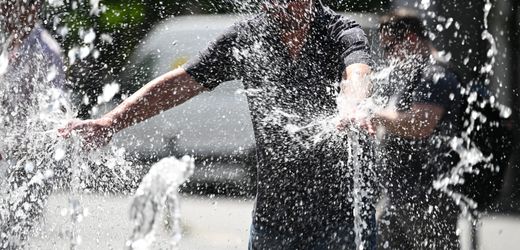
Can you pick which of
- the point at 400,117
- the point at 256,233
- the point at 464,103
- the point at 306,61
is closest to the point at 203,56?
the point at 306,61

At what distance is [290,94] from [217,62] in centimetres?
29

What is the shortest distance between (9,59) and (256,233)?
1297mm

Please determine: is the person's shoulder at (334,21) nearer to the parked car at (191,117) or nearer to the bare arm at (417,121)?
the bare arm at (417,121)

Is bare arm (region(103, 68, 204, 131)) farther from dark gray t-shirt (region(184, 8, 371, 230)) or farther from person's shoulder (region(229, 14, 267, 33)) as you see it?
person's shoulder (region(229, 14, 267, 33))

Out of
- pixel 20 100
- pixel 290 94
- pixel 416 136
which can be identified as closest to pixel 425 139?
pixel 416 136

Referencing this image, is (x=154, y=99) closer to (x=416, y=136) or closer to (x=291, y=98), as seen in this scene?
(x=291, y=98)

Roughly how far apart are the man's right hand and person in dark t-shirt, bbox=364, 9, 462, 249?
45.3 inches

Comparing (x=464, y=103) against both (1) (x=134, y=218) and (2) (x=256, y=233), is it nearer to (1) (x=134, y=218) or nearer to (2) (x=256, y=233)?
(2) (x=256, y=233)

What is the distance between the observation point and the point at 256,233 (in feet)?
12.8

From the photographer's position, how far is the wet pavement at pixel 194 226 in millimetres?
6094

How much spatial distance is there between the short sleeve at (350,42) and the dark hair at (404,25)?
101 cm

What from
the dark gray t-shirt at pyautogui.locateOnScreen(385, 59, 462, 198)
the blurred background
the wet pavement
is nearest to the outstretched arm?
the dark gray t-shirt at pyautogui.locateOnScreen(385, 59, 462, 198)

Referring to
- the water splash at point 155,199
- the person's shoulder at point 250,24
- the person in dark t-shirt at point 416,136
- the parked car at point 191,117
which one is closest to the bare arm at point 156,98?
the person's shoulder at point 250,24

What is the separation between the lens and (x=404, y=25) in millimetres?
4809
